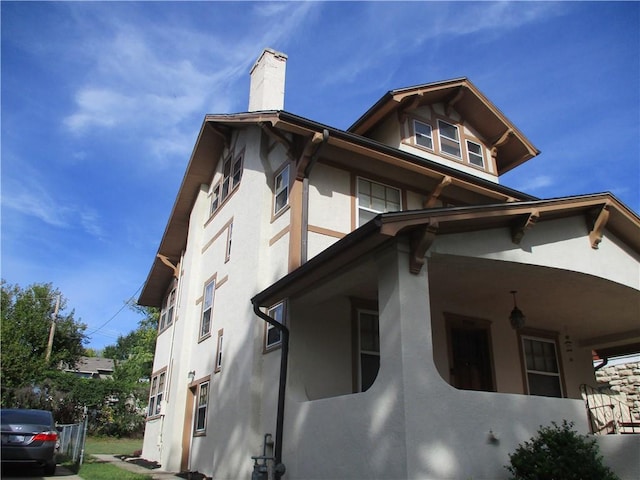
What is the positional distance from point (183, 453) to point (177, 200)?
8.02m

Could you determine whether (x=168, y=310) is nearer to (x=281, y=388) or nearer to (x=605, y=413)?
(x=281, y=388)

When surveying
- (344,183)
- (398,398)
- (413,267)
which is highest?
(344,183)

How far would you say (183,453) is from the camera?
13852 mm

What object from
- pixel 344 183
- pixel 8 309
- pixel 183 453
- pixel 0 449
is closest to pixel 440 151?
pixel 344 183

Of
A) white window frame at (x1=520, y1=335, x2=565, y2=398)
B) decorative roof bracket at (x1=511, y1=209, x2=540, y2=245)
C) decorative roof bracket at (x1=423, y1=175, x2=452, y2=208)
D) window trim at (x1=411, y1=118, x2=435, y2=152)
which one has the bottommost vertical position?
white window frame at (x1=520, y1=335, x2=565, y2=398)

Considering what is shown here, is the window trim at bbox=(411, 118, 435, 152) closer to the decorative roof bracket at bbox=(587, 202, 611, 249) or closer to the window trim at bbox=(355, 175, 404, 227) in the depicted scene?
the window trim at bbox=(355, 175, 404, 227)

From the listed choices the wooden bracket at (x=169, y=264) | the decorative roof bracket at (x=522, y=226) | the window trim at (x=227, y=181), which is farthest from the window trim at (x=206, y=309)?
the decorative roof bracket at (x=522, y=226)

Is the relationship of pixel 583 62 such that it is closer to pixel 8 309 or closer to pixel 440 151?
pixel 440 151

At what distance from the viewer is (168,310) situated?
19578mm

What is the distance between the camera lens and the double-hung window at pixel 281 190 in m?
11.0

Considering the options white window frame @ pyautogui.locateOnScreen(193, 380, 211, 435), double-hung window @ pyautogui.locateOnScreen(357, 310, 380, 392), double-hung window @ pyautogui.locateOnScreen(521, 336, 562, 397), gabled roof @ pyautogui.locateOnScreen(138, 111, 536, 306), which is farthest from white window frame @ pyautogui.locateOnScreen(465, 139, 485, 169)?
white window frame @ pyautogui.locateOnScreen(193, 380, 211, 435)

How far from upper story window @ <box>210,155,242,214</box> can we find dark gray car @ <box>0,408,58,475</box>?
6.91 meters

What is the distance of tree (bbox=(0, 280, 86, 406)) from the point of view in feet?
97.8

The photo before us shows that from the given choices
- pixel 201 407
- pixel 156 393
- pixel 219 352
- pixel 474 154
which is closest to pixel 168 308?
pixel 156 393
